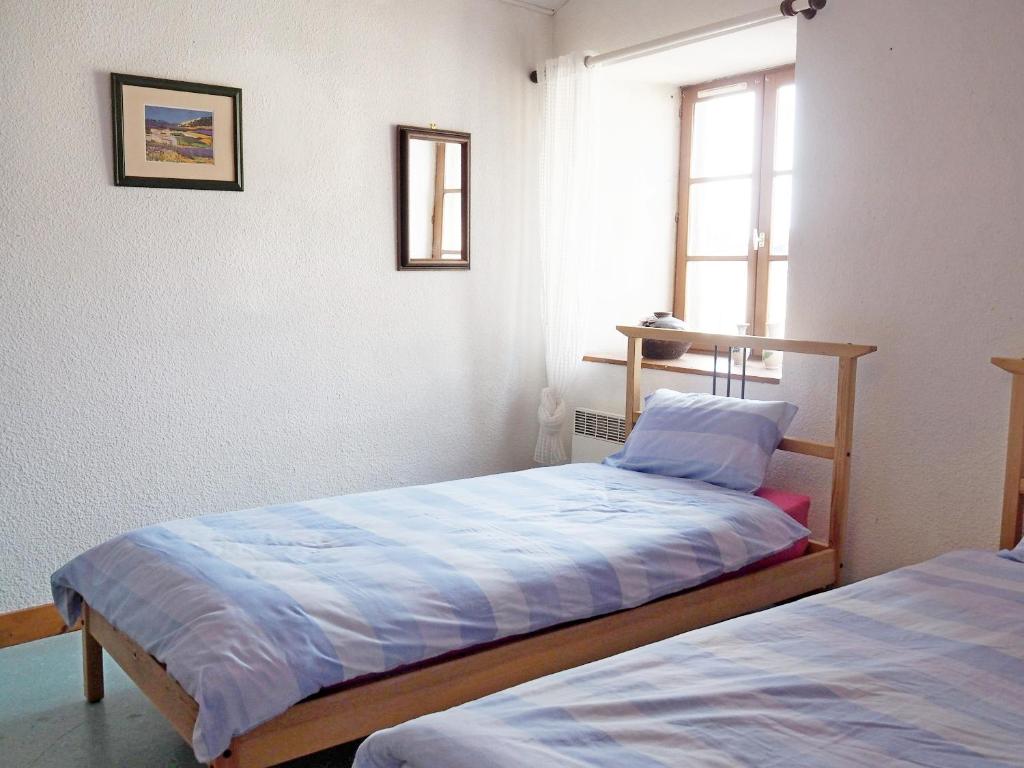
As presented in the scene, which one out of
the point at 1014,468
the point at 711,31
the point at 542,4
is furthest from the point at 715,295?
the point at 1014,468

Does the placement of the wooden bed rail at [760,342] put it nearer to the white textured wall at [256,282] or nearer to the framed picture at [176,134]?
the white textured wall at [256,282]

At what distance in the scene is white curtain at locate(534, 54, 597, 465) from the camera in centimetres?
381

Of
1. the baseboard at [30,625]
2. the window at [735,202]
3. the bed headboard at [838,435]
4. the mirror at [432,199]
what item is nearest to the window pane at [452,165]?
the mirror at [432,199]

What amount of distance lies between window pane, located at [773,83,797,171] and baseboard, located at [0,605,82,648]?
304cm

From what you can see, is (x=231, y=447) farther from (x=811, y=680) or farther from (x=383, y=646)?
(x=811, y=680)

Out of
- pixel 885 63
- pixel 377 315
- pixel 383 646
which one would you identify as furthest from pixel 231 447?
pixel 885 63

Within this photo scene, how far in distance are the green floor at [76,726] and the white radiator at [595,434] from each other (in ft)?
6.20

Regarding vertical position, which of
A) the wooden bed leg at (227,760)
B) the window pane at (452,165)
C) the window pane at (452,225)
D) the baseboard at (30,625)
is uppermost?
the window pane at (452,165)

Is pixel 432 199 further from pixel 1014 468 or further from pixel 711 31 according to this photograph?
pixel 1014 468

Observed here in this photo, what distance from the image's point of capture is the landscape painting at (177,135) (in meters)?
3.01

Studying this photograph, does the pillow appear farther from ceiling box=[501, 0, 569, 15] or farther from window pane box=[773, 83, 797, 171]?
ceiling box=[501, 0, 569, 15]

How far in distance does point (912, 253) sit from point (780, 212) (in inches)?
38.0

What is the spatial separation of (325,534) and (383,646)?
1.87 feet

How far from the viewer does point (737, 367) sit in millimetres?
3588
